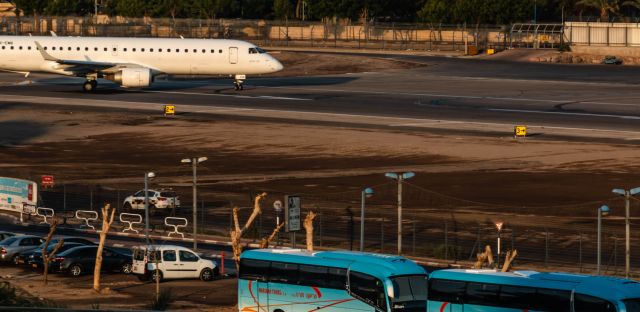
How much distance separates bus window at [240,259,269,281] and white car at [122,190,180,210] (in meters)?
21.6

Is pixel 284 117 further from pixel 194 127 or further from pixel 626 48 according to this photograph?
pixel 626 48

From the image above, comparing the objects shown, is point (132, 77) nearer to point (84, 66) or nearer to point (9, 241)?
point (84, 66)

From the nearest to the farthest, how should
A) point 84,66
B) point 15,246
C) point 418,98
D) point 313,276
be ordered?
1. point 313,276
2. point 15,246
3. point 84,66
4. point 418,98

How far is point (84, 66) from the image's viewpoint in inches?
4254

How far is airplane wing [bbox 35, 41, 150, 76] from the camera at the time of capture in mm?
107688

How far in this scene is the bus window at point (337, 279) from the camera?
3606 centimetres

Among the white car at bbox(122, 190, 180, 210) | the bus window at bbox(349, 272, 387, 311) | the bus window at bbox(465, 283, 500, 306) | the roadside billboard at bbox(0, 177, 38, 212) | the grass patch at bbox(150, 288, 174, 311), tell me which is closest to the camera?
the bus window at bbox(465, 283, 500, 306)

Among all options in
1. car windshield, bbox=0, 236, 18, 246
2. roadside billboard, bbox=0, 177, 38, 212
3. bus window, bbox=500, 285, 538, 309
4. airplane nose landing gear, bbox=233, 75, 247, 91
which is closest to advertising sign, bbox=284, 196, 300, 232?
car windshield, bbox=0, 236, 18, 246

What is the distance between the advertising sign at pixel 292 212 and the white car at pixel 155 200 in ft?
38.8

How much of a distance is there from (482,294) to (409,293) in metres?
2.42

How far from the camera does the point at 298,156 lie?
75.4 metres

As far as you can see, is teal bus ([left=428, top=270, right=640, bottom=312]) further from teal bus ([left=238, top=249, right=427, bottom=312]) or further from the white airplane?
the white airplane

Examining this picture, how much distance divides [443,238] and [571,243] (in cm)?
534

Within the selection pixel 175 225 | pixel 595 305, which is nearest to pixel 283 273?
pixel 595 305
